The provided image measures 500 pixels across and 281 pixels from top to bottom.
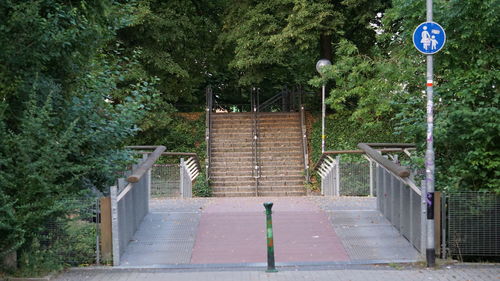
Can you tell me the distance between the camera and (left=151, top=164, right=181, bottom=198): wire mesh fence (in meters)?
16.7

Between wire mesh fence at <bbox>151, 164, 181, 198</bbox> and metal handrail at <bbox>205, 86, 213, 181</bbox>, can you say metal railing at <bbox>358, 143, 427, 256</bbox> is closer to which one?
wire mesh fence at <bbox>151, 164, 181, 198</bbox>

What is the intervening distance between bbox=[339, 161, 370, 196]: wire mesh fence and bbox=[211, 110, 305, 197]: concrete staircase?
5.79 m

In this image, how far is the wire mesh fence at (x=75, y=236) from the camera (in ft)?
27.1

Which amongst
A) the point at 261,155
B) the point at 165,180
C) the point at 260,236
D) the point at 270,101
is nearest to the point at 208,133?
the point at 261,155

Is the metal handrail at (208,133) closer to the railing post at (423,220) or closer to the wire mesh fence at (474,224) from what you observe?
the railing post at (423,220)

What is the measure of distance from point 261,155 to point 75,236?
→ 1662cm

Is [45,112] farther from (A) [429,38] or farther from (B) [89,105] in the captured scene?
(A) [429,38]

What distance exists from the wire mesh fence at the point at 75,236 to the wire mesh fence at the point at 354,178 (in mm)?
9242

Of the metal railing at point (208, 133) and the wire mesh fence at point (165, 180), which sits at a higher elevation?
the metal railing at point (208, 133)

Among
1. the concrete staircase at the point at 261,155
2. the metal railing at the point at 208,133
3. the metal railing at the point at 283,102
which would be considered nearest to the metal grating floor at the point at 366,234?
the concrete staircase at the point at 261,155

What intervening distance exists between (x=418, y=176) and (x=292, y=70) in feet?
69.2

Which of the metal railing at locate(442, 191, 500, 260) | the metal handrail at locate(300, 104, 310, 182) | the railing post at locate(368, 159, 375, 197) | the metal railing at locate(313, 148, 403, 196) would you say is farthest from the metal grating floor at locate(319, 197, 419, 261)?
the metal handrail at locate(300, 104, 310, 182)

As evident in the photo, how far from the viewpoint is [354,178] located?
16797 mm

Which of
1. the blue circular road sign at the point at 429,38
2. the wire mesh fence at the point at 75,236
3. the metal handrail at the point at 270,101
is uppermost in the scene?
the metal handrail at the point at 270,101
